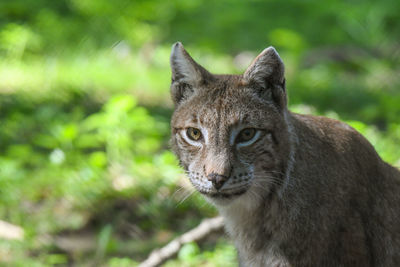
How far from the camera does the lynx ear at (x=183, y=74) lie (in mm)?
4008

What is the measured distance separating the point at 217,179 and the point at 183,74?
3.08 feet

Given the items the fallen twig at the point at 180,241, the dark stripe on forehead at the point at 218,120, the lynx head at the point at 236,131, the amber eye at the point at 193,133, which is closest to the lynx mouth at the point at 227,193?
the lynx head at the point at 236,131

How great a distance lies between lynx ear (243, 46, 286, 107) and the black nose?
0.70 m

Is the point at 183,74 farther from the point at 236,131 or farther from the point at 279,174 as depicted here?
the point at 279,174

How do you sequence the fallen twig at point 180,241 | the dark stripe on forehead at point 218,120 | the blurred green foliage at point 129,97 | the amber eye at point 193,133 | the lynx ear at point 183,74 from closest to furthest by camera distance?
the dark stripe on forehead at point 218,120 < the amber eye at point 193,133 < the lynx ear at point 183,74 < the fallen twig at point 180,241 < the blurred green foliage at point 129,97

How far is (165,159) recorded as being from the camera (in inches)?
253

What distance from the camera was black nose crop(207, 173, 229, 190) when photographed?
3.58 m

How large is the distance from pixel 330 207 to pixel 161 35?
8315 millimetres

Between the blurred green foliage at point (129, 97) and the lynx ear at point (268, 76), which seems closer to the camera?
the lynx ear at point (268, 76)

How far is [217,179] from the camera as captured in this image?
3.58 meters

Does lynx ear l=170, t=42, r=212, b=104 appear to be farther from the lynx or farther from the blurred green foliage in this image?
the blurred green foliage

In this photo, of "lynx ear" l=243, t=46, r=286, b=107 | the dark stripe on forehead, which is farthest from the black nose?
"lynx ear" l=243, t=46, r=286, b=107

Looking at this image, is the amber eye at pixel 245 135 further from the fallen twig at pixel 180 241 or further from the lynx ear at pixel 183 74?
the fallen twig at pixel 180 241

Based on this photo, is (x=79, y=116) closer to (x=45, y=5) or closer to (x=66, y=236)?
(x=66, y=236)
